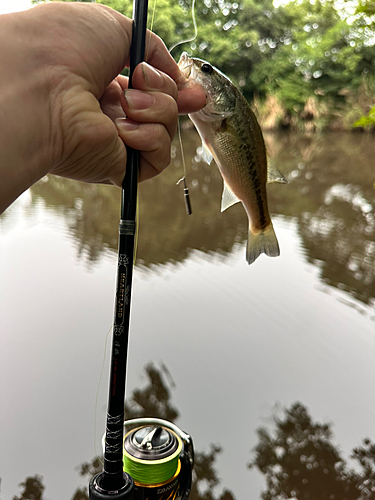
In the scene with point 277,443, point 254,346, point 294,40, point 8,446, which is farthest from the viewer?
point 294,40

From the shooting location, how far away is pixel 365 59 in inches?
792

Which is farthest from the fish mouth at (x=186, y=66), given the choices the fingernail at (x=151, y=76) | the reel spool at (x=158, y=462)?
the reel spool at (x=158, y=462)

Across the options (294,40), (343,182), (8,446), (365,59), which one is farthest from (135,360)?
(294,40)

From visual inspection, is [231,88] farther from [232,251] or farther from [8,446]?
[232,251]

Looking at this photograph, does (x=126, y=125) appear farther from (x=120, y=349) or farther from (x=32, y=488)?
(x=32, y=488)

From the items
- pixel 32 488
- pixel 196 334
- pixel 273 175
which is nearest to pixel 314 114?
pixel 196 334

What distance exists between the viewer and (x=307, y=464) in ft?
5.90

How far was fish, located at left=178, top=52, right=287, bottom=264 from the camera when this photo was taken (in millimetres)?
1146

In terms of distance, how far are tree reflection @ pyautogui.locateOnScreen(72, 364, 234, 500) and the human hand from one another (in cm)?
107

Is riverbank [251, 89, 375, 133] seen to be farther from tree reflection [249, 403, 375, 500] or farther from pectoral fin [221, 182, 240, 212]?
pectoral fin [221, 182, 240, 212]

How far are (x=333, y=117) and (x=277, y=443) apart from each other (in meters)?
19.9

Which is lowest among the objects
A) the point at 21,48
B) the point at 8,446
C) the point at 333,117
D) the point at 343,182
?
the point at 8,446

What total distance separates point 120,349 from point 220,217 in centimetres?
435

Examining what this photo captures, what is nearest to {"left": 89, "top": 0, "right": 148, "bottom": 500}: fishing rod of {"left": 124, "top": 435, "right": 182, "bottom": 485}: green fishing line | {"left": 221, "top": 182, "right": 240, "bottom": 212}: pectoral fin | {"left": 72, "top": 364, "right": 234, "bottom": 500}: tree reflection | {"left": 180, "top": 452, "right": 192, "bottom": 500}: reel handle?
{"left": 124, "top": 435, "right": 182, "bottom": 485}: green fishing line
